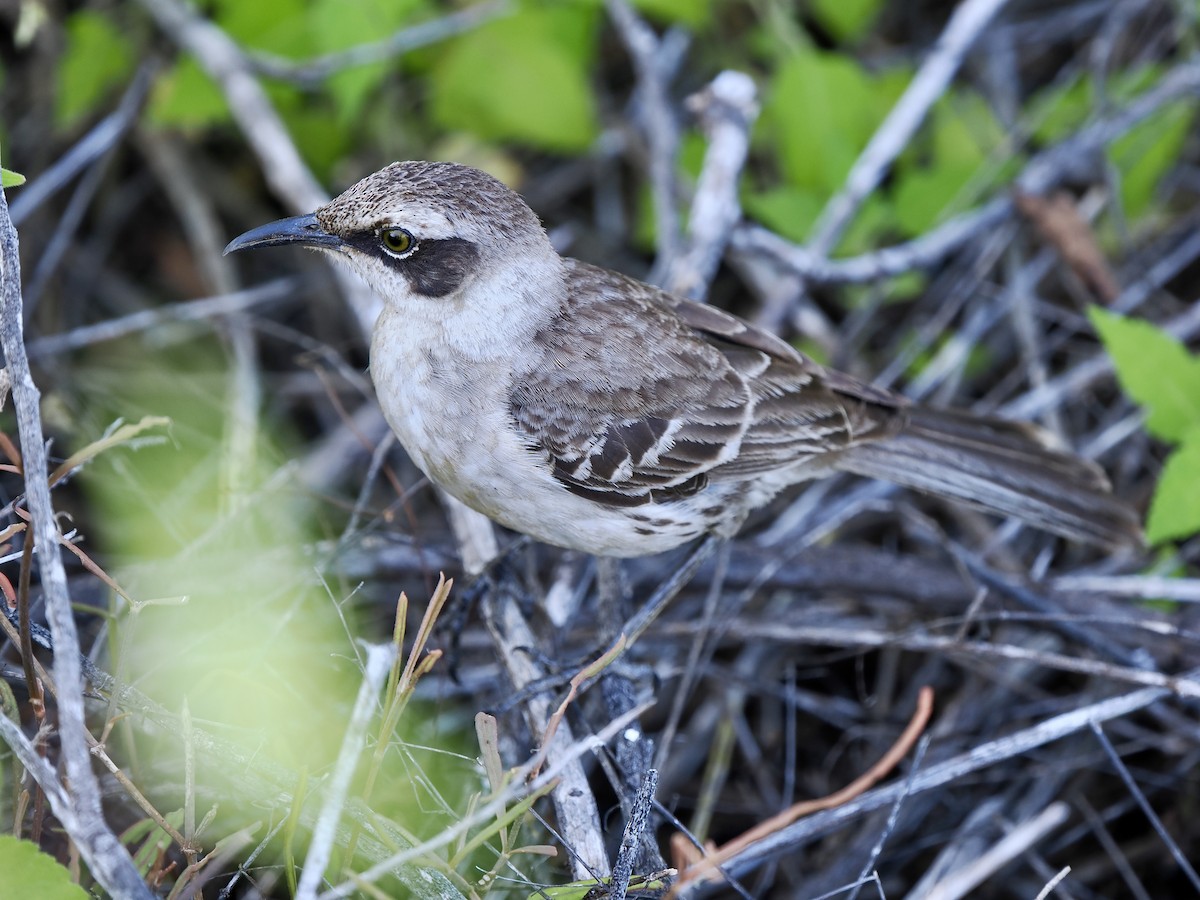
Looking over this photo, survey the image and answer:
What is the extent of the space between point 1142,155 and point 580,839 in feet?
14.8

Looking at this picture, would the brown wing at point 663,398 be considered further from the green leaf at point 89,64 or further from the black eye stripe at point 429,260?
the green leaf at point 89,64

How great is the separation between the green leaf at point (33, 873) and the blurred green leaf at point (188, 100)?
11.8 feet

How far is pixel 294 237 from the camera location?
3783 mm

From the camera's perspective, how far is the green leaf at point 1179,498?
4035 mm

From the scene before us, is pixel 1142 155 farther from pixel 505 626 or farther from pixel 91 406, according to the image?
pixel 91 406

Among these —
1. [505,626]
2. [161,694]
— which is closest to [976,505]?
[505,626]

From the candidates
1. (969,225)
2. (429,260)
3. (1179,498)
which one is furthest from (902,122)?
(429,260)

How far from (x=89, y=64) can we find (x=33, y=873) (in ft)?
13.7

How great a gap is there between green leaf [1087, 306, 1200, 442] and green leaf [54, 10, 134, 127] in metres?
4.75

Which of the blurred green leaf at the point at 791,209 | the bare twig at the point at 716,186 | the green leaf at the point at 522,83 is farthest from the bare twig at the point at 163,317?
the blurred green leaf at the point at 791,209

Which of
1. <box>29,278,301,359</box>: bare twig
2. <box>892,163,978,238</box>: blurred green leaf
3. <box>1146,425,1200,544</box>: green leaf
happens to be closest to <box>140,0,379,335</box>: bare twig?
<box>29,278,301,359</box>: bare twig

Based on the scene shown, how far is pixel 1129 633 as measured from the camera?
441cm

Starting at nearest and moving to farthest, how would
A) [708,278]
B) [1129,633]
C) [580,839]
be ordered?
[580,839] → [1129,633] → [708,278]

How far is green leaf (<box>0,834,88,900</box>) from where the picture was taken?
103 inches
